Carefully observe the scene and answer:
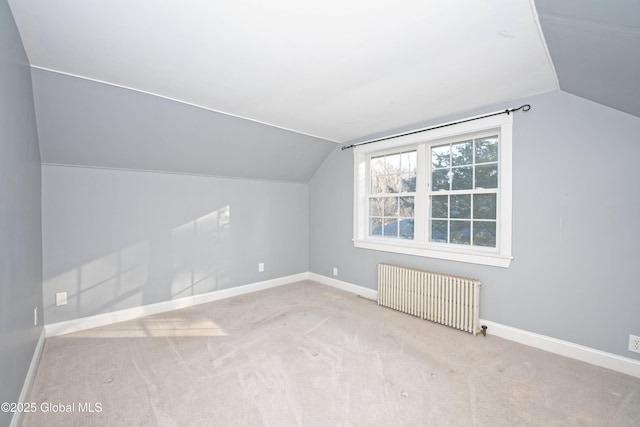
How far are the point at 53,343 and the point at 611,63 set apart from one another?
5.01 metres

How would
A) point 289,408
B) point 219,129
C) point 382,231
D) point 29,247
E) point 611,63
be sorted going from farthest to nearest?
1. point 382,231
2. point 219,129
3. point 29,247
4. point 289,408
5. point 611,63

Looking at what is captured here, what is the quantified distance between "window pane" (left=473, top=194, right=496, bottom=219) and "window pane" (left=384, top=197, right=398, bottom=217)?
3.46 feet

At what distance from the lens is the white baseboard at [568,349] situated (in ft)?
7.46

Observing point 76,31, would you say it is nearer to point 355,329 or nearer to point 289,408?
point 289,408

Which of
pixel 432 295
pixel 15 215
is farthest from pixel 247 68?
pixel 432 295

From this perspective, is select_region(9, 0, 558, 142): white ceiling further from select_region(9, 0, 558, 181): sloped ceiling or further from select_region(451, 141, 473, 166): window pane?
select_region(451, 141, 473, 166): window pane

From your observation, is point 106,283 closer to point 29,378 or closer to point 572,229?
point 29,378

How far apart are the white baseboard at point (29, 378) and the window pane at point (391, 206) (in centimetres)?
391

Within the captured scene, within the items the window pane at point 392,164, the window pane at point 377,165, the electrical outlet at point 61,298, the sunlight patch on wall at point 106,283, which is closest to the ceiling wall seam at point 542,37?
the window pane at point 392,164

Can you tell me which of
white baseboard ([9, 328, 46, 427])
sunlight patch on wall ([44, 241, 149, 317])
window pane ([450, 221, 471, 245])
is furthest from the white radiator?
white baseboard ([9, 328, 46, 427])

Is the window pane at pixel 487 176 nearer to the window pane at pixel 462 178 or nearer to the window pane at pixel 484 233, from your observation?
the window pane at pixel 462 178

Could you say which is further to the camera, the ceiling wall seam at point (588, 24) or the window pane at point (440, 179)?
Result: the window pane at point (440, 179)

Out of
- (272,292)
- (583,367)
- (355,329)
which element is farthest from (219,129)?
(583,367)

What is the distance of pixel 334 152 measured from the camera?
4.69 m
